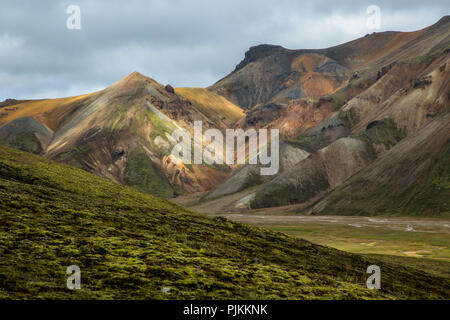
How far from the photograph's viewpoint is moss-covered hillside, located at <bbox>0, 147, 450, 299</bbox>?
16594mm

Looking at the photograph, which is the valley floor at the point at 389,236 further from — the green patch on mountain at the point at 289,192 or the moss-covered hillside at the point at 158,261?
the green patch on mountain at the point at 289,192

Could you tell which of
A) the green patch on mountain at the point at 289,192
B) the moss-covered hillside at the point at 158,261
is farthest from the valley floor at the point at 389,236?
the green patch on mountain at the point at 289,192

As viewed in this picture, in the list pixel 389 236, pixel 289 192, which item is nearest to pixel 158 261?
pixel 389 236

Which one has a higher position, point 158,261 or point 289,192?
point 289,192

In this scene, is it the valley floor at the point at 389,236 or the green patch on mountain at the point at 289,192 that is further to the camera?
the green patch on mountain at the point at 289,192

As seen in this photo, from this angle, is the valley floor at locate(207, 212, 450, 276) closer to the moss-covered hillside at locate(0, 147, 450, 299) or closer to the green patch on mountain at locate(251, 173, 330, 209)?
the moss-covered hillside at locate(0, 147, 450, 299)

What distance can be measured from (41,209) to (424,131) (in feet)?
501

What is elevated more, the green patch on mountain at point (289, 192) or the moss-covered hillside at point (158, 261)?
the green patch on mountain at point (289, 192)

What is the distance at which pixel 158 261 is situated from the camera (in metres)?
20.6

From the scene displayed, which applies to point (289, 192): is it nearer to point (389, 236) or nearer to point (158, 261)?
point (389, 236)

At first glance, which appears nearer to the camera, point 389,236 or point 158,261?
point 158,261

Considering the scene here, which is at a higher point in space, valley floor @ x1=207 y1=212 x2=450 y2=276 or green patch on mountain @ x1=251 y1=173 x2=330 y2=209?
green patch on mountain @ x1=251 y1=173 x2=330 y2=209

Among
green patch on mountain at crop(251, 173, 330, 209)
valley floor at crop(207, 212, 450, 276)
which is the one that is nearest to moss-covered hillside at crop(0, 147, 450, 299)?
valley floor at crop(207, 212, 450, 276)

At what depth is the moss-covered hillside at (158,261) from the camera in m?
16.6
